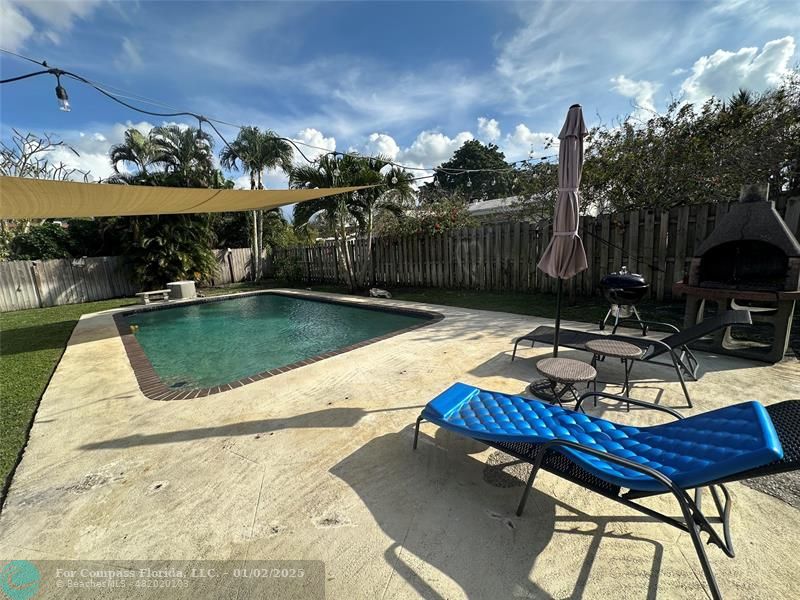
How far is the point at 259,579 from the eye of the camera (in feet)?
5.34

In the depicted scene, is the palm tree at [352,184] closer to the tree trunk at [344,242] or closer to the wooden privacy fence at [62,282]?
the tree trunk at [344,242]

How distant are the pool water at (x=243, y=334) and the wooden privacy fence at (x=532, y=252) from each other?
3.25 meters

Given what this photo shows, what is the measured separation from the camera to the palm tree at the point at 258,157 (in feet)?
54.6

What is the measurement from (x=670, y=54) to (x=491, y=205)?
12.9 meters

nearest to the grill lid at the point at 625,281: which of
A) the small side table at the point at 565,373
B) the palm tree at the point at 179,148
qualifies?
the small side table at the point at 565,373

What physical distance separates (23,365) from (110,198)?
320 cm

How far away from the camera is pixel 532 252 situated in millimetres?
8875

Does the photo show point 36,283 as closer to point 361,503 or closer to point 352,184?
point 352,184

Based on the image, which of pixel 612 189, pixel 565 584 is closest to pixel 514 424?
pixel 565 584

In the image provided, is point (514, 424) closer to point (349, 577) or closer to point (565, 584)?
point (565, 584)

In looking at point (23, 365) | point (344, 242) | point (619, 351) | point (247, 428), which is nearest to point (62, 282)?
point (23, 365)

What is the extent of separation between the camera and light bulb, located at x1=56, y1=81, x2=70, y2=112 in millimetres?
4186

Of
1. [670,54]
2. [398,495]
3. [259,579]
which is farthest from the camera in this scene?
[670,54]

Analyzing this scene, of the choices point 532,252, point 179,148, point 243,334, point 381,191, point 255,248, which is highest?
point 179,148
